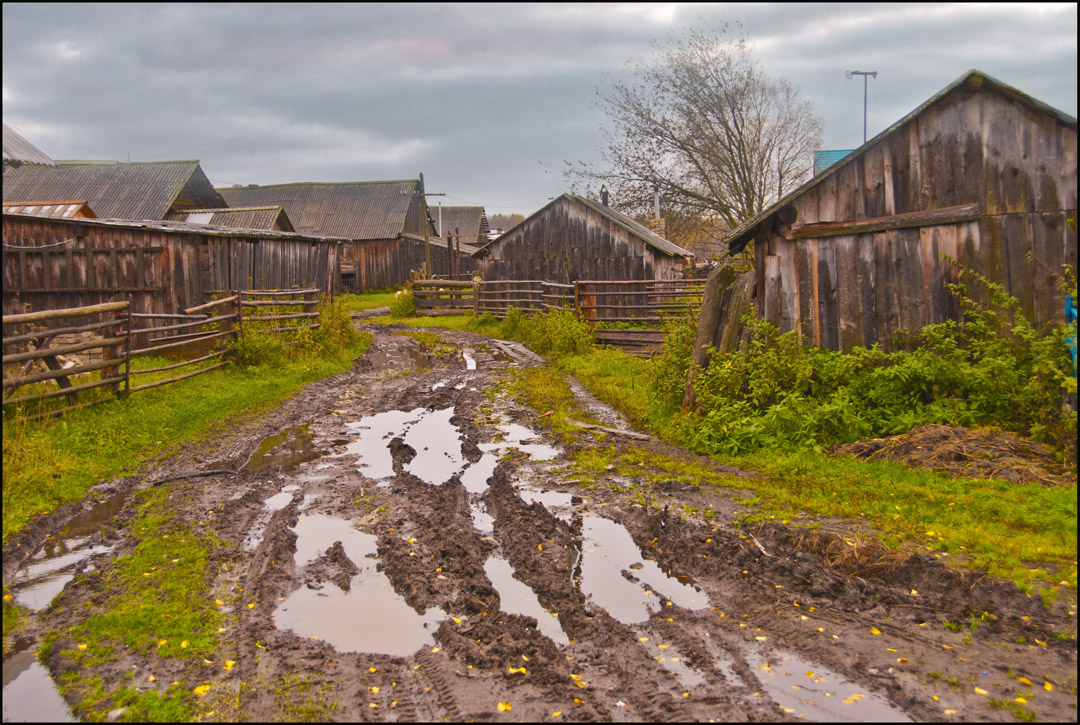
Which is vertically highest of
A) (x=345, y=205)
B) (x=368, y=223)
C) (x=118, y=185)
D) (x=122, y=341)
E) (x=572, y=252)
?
(x=345, y=205)

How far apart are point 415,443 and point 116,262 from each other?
33.0 ft

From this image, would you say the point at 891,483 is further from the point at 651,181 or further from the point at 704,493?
the point at 651,181

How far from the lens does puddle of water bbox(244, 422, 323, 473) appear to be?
811cm

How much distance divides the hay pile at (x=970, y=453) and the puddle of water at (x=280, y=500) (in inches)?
208

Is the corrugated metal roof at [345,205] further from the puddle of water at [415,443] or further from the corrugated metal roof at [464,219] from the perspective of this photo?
the puddle of water at [415,443]

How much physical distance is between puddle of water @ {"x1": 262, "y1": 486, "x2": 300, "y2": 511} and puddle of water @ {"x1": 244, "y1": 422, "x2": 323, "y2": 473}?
32.3 inches

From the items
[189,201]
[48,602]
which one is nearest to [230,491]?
[48,602]

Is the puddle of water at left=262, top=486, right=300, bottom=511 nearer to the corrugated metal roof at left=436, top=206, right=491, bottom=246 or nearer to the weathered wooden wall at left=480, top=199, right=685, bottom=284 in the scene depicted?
the weathered wooden wall at left=480, top=199, right=685, bottom=284

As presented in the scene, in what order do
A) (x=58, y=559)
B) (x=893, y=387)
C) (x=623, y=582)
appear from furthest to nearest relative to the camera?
1. (x=893, y=387)
2. (x=58, y=559)
3. (x=623, y=582)

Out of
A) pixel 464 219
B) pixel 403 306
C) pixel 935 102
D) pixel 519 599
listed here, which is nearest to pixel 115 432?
pixel 519 599

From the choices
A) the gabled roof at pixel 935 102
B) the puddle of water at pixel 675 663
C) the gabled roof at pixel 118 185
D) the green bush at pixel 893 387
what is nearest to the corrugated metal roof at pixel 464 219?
the gabled roof at pixel 118 185

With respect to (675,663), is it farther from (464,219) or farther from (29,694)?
(464,219)

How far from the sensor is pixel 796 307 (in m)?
9.04

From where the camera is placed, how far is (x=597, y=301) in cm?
2378
